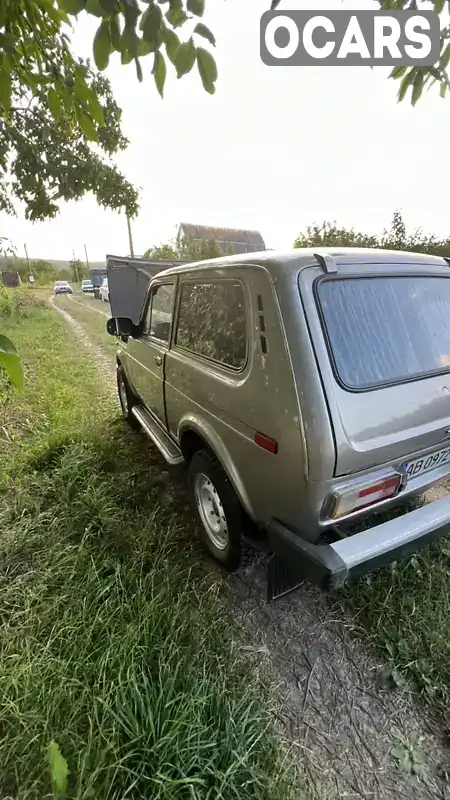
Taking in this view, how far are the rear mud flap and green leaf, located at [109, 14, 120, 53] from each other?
2.08 metres

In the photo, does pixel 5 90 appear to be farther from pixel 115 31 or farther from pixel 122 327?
pixel 122 327

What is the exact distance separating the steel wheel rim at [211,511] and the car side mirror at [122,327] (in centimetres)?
193

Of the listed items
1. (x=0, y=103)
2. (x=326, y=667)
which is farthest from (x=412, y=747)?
(x=0, y=103)

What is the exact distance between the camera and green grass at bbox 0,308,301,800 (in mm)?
1400

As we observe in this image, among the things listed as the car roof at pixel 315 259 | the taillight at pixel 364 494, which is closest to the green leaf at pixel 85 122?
the car roof at pixel 315 259

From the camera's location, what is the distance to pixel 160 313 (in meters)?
3.47

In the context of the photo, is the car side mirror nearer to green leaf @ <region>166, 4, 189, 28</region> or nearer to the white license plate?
green leaf @ <region>166, 4, 189, 28</region>

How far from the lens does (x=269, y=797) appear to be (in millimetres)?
1366

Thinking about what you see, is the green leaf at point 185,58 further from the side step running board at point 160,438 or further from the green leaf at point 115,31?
the side step running board at point 160,438

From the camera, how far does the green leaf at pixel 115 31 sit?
3.86 ft

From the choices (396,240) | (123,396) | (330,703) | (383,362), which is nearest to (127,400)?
(123,396)

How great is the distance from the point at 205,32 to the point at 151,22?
0.56 ft

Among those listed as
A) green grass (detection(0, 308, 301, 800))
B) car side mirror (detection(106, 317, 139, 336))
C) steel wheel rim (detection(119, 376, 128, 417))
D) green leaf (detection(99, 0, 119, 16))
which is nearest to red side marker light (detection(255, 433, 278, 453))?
green grass (detection(0, 308, 301, 800))

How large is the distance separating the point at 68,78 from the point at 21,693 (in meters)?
2.82
